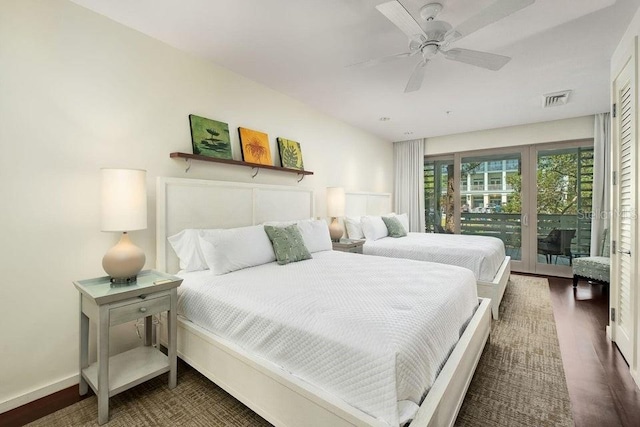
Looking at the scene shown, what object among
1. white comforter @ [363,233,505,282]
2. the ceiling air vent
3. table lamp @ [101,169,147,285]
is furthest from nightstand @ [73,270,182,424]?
the ceiling air vent

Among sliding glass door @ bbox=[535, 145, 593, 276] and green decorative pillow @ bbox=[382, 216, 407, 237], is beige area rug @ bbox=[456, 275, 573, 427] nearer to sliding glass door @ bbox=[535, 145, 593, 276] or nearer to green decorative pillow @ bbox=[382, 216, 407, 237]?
green decorative pillow @ bbox=[382, 216, 407, 237]

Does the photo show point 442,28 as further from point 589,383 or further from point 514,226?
point 514,226

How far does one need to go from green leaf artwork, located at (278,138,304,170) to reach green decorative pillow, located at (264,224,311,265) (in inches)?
38.9

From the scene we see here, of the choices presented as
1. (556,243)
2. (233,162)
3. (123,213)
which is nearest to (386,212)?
(556,243)

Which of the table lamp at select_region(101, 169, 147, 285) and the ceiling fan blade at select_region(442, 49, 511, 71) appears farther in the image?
the ceiling fan blade at select_region(442, 49, 511, 71)

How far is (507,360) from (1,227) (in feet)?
11.4

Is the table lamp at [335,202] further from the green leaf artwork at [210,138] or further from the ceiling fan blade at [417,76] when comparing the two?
the ceiling fan blade at [417,76]

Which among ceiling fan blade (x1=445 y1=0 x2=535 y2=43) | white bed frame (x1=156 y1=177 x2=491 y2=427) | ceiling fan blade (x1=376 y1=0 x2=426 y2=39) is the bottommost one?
white bed frame (x1=156 y1=177 x2=491 y2=427)

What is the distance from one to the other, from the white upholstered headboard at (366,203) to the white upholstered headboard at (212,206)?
54.9 inches

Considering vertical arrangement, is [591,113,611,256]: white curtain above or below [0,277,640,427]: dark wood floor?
above

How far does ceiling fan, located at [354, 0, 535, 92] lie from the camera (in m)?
1.57

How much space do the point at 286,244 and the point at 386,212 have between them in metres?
3.55

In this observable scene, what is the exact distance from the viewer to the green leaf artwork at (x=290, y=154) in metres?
3.44

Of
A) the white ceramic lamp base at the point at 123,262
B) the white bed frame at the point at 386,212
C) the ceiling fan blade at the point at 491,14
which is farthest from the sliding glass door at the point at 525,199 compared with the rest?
the white ceramic lamp base at the point at 123,262
